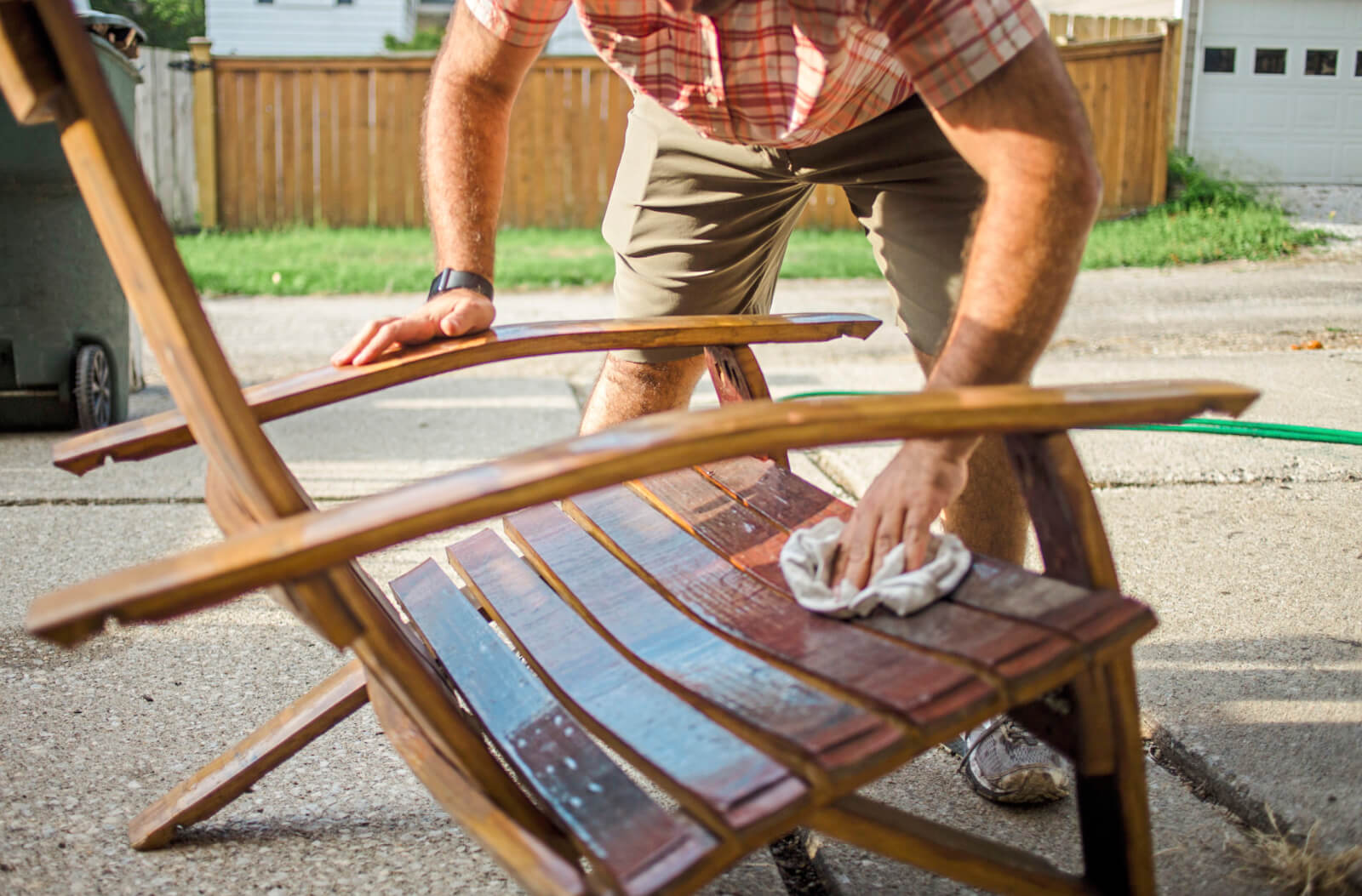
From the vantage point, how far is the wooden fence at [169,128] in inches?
427

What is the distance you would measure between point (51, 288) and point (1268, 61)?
21.1 ft

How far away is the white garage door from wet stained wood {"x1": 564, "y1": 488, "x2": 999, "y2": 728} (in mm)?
5279

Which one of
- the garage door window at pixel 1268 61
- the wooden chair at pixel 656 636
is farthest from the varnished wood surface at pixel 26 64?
the garage door window at pixel 1268 61

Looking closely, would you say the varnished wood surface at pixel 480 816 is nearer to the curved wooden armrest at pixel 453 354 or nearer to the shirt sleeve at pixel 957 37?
the curved wooden armrest at pixel 453 354

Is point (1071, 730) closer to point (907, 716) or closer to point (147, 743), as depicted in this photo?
point (907, 716)

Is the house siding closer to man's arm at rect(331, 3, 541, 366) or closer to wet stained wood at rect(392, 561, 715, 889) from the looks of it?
man's arm at rect(331, 3, 541, 366)

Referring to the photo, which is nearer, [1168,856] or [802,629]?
[802,629]

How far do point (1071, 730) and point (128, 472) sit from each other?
10.2 ft

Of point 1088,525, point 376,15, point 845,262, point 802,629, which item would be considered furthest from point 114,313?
point 376,15

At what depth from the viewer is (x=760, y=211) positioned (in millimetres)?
2279

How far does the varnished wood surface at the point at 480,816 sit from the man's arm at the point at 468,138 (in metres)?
0.92

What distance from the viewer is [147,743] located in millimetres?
1946

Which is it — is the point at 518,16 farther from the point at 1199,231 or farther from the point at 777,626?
the point at 1199,231

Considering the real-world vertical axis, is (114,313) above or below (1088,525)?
below
